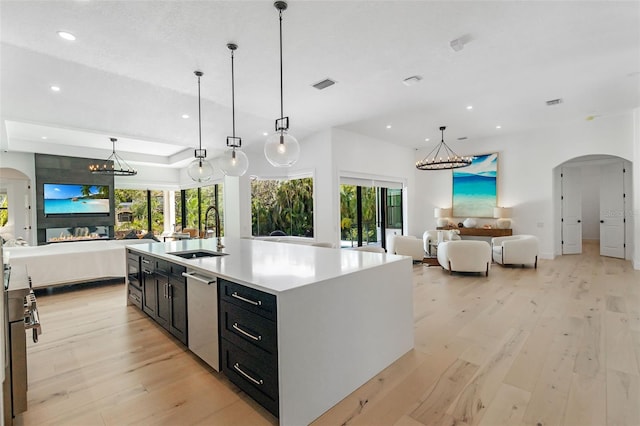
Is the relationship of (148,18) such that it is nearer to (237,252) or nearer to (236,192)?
(237,252)

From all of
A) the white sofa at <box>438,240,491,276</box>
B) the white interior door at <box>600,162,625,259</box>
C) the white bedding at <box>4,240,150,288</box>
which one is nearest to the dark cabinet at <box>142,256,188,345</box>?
the white bedding at <box>4,240,150,288</box>

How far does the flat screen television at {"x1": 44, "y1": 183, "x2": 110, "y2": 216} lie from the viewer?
7870 mm

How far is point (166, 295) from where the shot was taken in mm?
3010

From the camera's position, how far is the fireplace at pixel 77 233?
26.1 ft

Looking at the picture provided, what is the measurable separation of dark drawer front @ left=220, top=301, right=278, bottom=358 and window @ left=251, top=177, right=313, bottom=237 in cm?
515

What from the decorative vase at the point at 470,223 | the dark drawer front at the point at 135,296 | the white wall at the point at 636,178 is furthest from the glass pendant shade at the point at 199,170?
the white wall at the point at 636,178

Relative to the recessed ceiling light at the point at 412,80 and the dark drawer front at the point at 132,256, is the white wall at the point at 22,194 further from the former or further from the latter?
the recessed ceiling light at the point at 412,80

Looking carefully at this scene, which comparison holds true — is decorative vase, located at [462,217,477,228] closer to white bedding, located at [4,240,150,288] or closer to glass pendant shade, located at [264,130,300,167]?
glass pendant shade, located at [264,130,300,167]

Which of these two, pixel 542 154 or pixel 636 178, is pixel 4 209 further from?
pixel 636 178

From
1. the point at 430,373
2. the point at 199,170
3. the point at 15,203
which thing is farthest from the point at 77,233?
the point at 430,373

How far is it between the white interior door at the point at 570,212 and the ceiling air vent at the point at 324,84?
740 cm

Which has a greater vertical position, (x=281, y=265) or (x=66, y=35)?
(x=66, y=35)

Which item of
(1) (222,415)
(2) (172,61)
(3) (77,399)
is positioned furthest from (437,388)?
(2) (172,61)

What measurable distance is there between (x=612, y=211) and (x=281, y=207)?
8450mm
